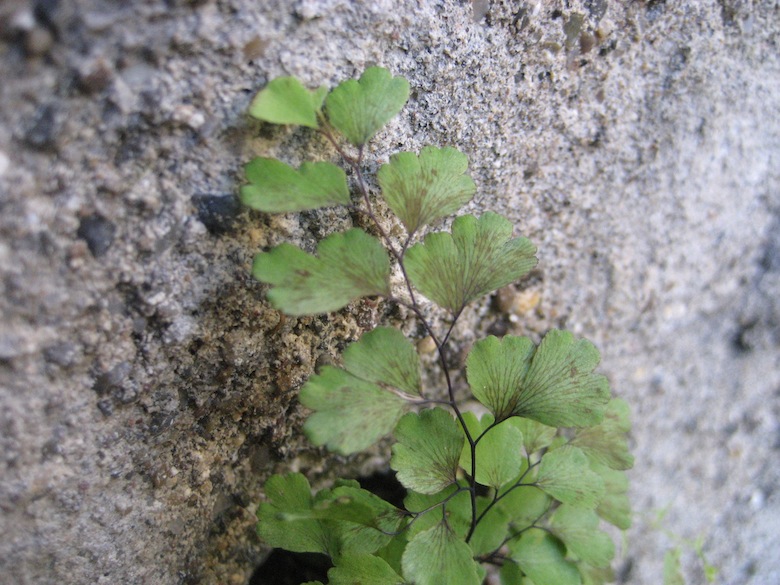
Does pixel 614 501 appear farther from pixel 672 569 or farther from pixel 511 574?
pixel 672 569

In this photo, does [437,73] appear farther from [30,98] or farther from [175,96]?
[30,98]

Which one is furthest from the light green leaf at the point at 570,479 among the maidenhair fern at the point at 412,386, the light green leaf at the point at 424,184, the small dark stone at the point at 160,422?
the small dark stone at the point at 160,422

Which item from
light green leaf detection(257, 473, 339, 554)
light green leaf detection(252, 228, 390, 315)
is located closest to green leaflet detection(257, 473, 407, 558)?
light green leaf detection(257, 473, 339, 554)

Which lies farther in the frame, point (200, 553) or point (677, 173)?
point (677, 173)

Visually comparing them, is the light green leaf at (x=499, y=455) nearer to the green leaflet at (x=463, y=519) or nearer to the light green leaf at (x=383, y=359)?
the green leaflet at (x=463, y=519)

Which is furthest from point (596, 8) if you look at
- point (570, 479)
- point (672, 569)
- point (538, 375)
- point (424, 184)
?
point (672, 569)

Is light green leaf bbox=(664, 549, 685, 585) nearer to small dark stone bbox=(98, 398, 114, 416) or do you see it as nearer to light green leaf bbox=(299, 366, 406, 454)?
light green leaf bbox=(299, 366, 406, 454)

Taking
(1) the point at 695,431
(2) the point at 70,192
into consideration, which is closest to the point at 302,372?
(2) the point at 70,192
